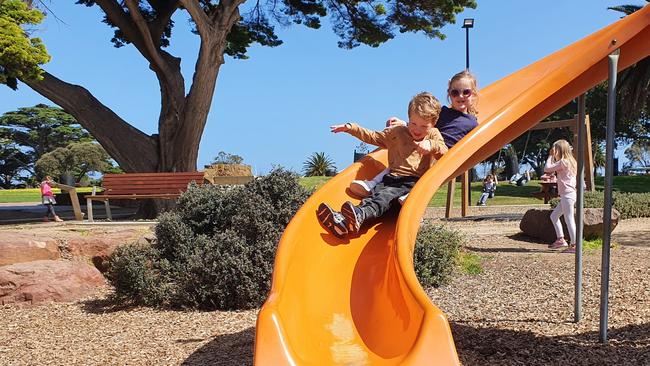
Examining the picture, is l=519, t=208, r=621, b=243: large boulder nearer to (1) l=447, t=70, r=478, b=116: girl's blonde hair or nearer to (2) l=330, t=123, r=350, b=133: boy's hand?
(1) l=447, t=70, r=478, b=116: girl's blonde hair

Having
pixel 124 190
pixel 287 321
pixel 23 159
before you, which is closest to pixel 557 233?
pixel 287 321

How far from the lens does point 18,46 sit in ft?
35.3

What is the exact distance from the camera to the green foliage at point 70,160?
39.9 m

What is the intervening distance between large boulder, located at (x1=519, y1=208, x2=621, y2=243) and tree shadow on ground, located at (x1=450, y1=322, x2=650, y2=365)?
4840 mm

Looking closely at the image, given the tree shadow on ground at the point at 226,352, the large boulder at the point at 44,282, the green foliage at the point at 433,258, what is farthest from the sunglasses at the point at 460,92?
the large boulder at the point at 44,282

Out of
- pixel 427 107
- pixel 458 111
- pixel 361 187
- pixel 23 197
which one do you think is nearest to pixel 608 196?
pixel 458 111

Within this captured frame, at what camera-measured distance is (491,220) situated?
41.4 ft

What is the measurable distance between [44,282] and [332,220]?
145 inches

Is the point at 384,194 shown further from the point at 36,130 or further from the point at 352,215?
the point at 36,130

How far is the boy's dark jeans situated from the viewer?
3.50 meters

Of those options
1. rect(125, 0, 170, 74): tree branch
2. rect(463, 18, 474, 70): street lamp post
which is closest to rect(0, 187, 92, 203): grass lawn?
rect(125, 0, 170, 74): tree branch

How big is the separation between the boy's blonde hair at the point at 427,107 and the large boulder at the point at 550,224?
5.68m

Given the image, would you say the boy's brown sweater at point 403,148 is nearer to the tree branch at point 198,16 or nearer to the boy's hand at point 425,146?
the boy's hand at point 425,146

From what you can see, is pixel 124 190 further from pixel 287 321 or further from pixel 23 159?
pixel 23 159
